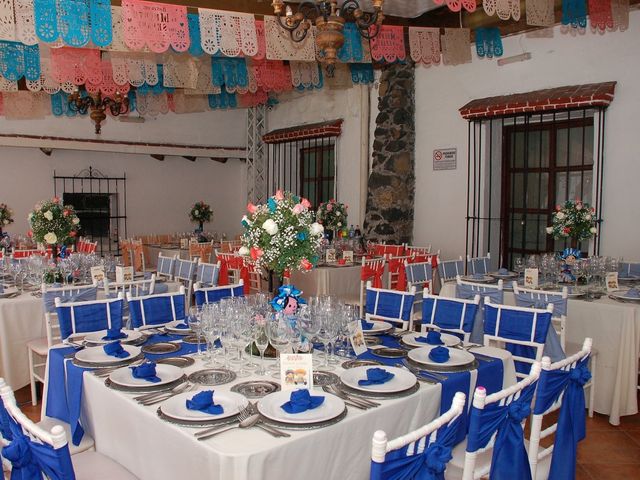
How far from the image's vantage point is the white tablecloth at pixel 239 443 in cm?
187

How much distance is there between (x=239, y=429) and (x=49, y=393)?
144 centimetres

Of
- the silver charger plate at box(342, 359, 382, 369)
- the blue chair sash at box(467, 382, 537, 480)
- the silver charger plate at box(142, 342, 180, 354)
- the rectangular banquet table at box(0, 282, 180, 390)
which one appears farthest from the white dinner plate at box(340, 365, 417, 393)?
the rectangular banquet table at box(0, 282, 180, 390)

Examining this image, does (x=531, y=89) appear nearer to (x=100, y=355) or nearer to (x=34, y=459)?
(x=100, y=355)

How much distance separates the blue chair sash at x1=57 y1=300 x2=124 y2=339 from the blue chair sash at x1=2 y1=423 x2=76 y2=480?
160cm

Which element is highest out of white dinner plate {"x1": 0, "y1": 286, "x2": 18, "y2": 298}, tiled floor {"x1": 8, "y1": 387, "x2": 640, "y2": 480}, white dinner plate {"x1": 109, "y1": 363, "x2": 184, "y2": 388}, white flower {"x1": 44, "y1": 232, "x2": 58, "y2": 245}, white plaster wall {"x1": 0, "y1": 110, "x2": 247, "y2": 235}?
white plaster wall {"x1": 0, "y1": 110, "x2": 247, "y2": 235}

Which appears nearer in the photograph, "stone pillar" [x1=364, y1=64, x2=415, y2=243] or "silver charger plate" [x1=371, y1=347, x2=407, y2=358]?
"silver charger plate" [x1=371, y1=347, x2=407, y2=358]

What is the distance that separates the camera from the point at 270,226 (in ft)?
9.65

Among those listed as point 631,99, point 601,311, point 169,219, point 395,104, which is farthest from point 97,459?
point 169,219

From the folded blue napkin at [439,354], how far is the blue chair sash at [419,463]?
89 cm

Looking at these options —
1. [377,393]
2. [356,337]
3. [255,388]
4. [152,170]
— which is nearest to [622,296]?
[356,337]

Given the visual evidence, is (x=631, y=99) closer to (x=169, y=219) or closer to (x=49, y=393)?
(x=49, y=393)

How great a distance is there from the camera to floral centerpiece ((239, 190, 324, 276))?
3.03m

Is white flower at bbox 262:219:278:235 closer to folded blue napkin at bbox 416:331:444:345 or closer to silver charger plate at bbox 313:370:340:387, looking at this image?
silver charger plate at bbox 313:370:340:387

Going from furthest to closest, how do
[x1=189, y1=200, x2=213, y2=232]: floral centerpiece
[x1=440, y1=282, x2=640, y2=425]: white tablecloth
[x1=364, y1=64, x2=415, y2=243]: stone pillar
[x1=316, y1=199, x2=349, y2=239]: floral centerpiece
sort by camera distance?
[x1=189, y1=200, x2=213, y2=232]: floral centerpiece
[x1=364, y1=64, x2=415, y2=243]: stone pillar
[x1=316, y1=199, x2=349, y2=239]: floral centerpiece
[x1=440, y1=282, x2=640, y2=425]: white tablecloth
